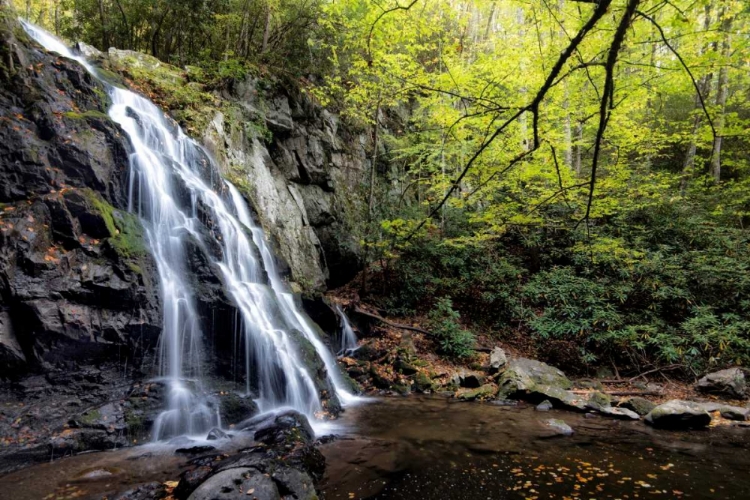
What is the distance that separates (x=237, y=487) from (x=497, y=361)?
7410 mm

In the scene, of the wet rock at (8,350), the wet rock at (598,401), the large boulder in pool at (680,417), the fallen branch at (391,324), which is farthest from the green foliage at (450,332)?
the wet rock at (8,350)

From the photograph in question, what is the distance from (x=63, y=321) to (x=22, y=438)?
1476 mm

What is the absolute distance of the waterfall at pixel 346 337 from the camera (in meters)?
10.8

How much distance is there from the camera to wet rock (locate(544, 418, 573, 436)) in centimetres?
620

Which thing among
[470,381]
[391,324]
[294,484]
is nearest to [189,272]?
[294,484]

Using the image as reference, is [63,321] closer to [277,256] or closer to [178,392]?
[178,392]

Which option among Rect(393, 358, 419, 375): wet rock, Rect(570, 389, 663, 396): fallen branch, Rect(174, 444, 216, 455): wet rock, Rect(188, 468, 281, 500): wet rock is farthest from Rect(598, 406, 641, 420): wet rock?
Rect(174, 444, 216, 455): wet rock

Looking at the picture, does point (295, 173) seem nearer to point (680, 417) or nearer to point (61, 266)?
point (61, 266)

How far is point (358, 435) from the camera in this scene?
6.18 meters

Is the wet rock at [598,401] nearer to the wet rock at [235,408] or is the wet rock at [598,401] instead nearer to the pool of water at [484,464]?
the pool of water at [484,464]

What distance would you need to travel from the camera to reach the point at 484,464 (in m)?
5.04

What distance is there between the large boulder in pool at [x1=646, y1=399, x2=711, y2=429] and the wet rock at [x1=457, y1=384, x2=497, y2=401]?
2.83 metres

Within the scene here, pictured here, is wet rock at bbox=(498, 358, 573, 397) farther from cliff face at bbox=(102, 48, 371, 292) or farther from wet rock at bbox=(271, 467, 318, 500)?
cliff face at bbox=(102, 48, 371, 292)

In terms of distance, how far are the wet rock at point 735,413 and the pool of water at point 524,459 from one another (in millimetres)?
584
